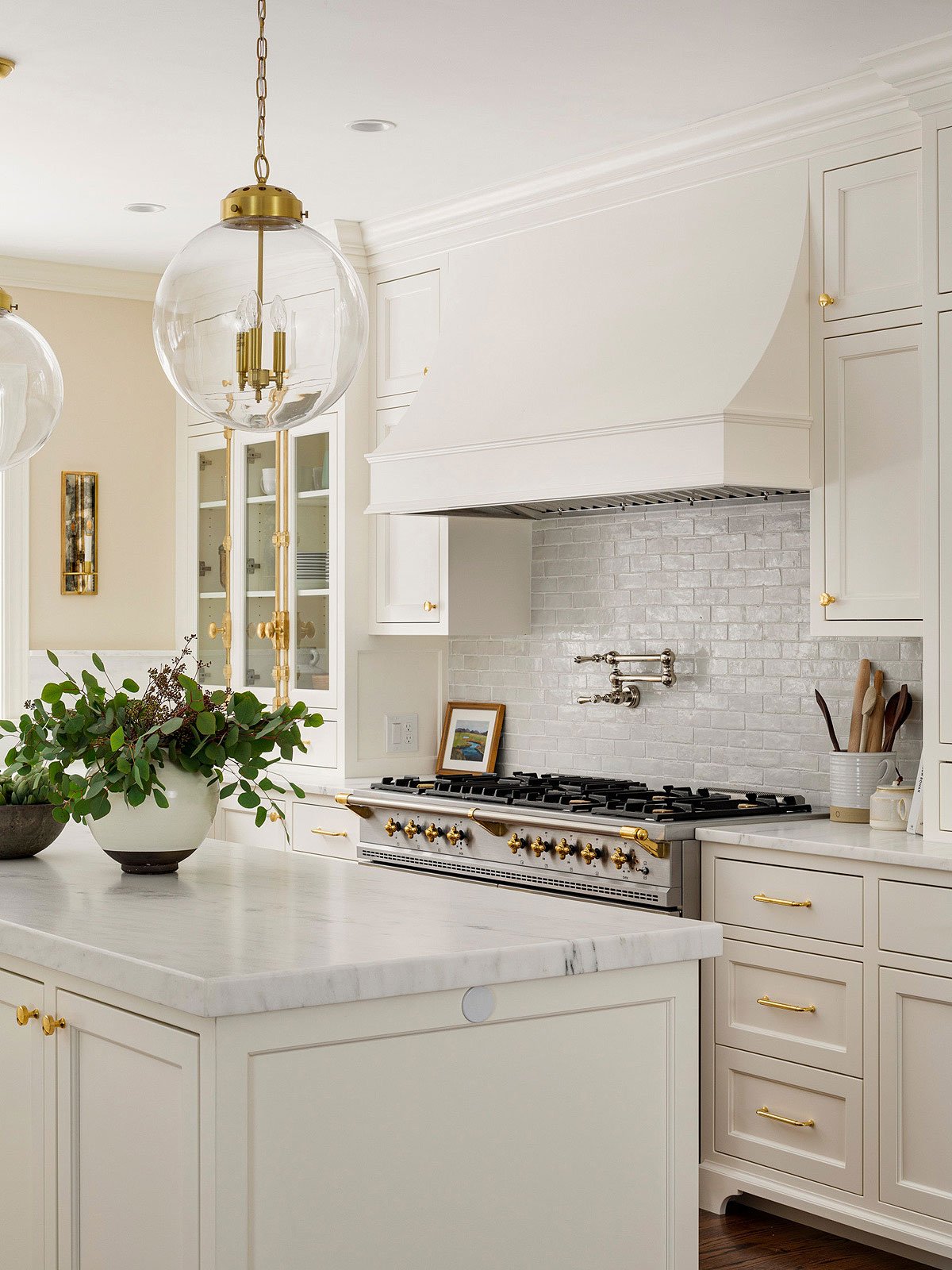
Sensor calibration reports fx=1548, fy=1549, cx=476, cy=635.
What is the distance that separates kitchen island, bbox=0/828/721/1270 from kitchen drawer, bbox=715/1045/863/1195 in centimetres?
159

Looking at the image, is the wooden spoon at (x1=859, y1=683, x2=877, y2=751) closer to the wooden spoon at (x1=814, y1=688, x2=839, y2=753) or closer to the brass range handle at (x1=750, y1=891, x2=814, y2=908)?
the wooden spoon at (x1=814, y1=688, x2=839, y2=753)

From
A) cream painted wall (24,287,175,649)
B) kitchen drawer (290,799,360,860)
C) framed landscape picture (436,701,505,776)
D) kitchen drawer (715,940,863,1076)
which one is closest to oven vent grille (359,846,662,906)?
kitchen drawer (290,799,360,860)

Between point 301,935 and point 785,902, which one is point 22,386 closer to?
point 301,935

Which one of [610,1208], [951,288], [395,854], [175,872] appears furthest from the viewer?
[395,854]

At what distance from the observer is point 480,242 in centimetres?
507

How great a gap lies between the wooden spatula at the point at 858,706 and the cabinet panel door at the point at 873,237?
3.07 ft

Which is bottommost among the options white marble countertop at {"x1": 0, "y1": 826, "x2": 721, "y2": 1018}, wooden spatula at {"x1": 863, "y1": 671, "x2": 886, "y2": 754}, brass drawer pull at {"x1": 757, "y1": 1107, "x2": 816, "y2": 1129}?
brass drawer pull at {"x1": 757, "y1": 1107, "x2": 816, "y2": 1129}

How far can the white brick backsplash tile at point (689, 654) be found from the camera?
4391 millimetres

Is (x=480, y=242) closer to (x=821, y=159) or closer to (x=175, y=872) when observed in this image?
(x=821, y=159)

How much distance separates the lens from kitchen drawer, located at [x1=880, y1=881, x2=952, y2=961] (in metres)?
3.42

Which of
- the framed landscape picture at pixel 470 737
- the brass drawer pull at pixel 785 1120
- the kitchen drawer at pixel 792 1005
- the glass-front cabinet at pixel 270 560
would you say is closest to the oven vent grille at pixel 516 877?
the kitchen drawer at pixel 792 1005

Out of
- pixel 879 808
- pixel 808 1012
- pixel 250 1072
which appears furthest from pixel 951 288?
pixel 250 1072

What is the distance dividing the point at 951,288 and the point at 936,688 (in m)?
0.94

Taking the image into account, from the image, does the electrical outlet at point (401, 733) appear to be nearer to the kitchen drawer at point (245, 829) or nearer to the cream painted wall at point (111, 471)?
the kitchen drawer at point (245, 829)
